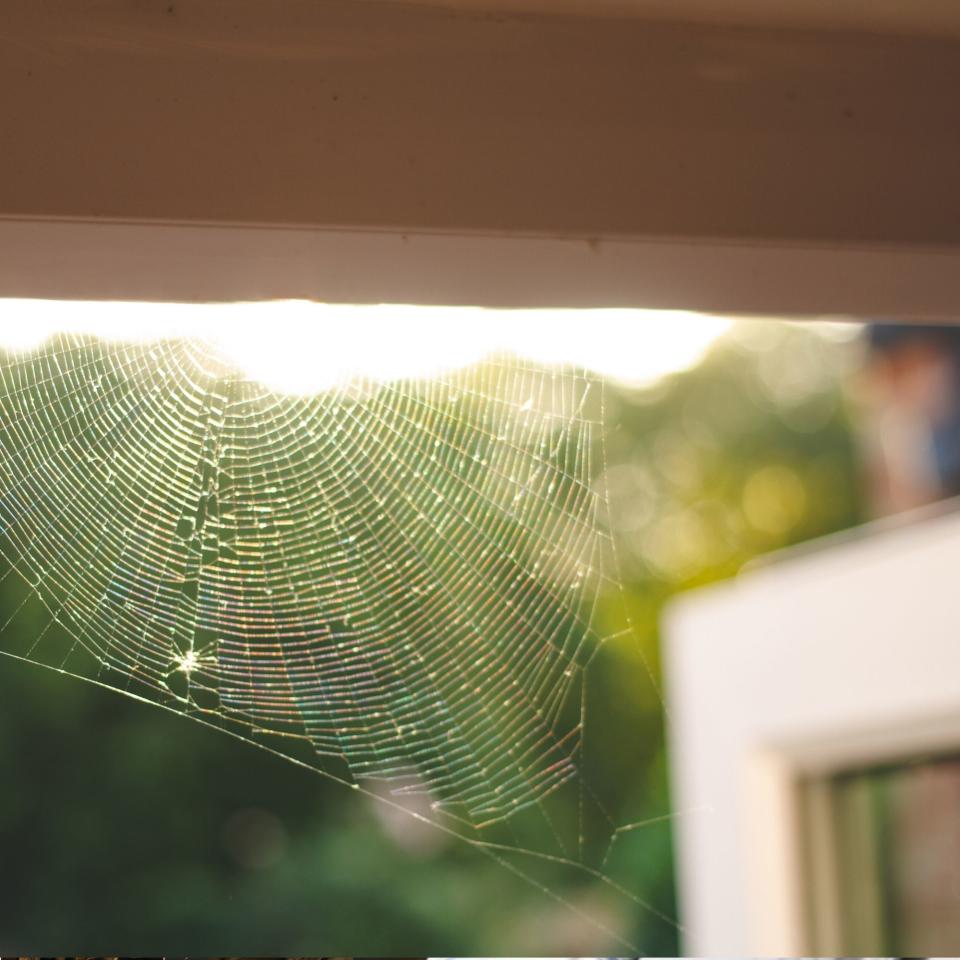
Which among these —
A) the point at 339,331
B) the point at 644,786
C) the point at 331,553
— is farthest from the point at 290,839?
the point at 339,331

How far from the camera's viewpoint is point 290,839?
6586 mm

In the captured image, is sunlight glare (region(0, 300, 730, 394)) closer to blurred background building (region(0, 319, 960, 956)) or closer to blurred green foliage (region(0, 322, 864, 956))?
blurred background building (region(0, 319, 960, 956))

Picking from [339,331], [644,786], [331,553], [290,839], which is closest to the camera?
[339,331]

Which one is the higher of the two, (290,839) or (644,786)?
(644,786)

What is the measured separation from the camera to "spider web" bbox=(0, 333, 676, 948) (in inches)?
53.1

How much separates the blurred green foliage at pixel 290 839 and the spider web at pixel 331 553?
7.81 feet

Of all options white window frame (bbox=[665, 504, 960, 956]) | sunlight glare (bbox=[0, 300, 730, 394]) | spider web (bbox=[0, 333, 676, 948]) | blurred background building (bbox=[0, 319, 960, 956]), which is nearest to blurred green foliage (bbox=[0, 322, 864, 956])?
blurred background building (bbox=[0, 319, 960, 956])

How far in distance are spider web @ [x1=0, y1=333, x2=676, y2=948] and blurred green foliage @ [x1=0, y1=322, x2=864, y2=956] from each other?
238 centimetres

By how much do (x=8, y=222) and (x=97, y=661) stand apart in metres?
0.52

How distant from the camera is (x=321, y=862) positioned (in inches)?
257

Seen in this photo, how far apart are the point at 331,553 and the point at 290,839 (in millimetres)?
5565

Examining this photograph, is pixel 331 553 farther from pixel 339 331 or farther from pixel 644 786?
pixel 644 786

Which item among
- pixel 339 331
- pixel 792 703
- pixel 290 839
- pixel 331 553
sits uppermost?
pixel 339 331

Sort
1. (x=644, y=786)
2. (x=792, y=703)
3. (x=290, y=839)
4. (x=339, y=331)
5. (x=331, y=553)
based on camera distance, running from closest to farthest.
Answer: (x=339, y=331) < (x=331, y=553) < (x=792, y=703) < (x=290, y=839) < (x=644, y=786)
